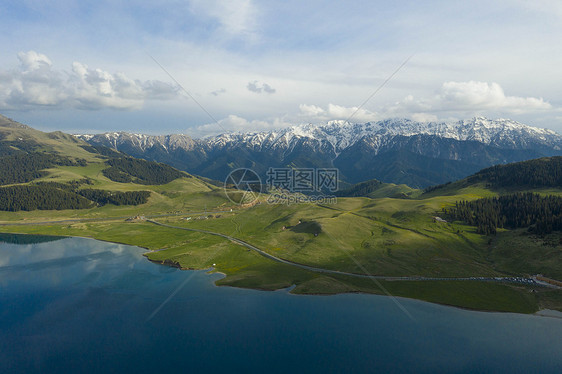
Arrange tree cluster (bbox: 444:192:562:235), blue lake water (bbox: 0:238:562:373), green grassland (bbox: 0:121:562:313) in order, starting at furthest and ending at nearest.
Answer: tree cluster (bbox: 444:192:562:235)
green grassland (bbox: 0:121:562:313)
blue lake water (bbox: 0:238:562:373)

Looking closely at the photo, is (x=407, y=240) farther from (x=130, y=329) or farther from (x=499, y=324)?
(x=130, y=329)

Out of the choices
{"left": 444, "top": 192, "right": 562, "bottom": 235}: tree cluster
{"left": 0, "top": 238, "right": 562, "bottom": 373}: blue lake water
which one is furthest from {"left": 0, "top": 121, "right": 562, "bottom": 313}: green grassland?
{"left": 0, "top": 238, "right": 562, "bottom": 373}: blue lake water

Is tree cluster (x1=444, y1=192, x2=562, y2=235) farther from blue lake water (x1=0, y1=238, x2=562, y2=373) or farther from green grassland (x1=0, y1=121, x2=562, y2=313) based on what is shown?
blue lake water (x1=0, y1=238, x2=562, y2=373)

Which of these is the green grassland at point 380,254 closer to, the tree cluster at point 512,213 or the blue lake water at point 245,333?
the tree cluster at point 512,213

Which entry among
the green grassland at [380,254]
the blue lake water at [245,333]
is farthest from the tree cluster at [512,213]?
the blue lake water at [245,333]

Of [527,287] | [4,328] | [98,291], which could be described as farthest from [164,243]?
[527,287]
